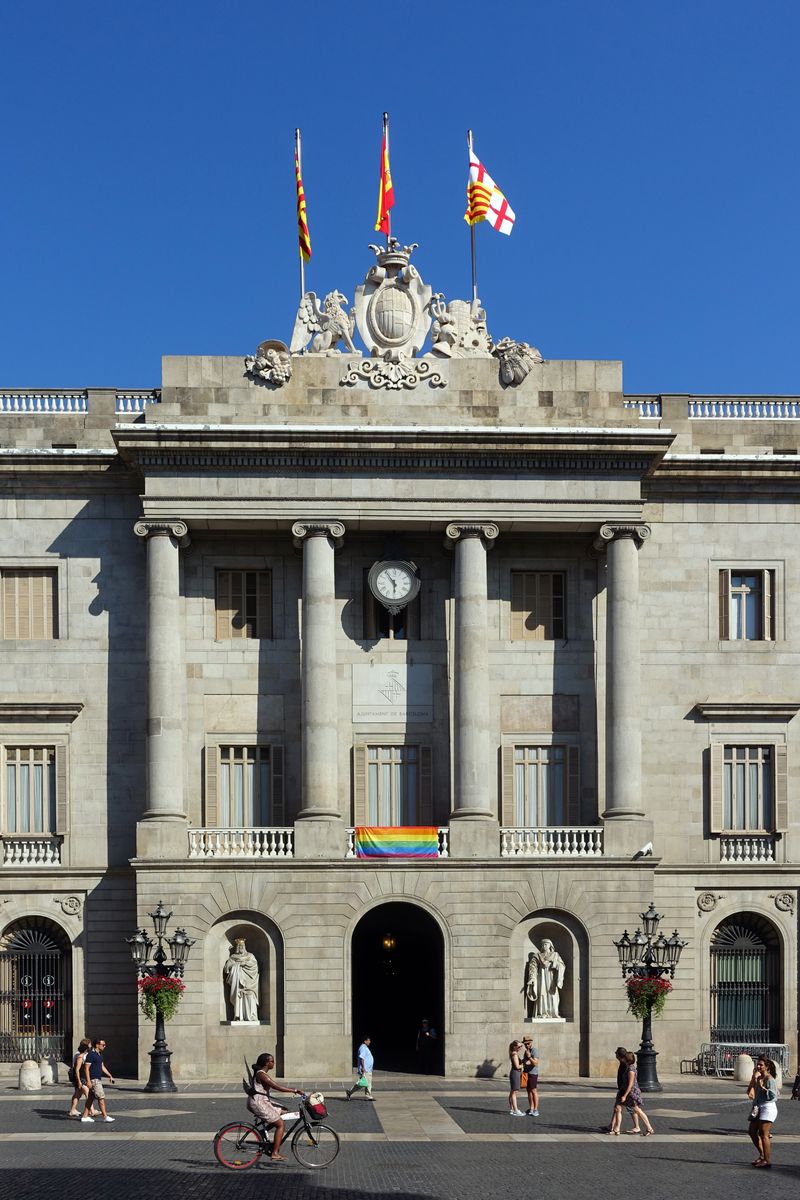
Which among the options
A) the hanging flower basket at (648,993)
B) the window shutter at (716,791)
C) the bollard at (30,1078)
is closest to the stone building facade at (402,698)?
the window shutter at (716,791)

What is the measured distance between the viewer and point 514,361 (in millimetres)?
52062

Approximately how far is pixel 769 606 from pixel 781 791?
5562mm

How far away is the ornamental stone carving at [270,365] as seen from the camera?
51719mm

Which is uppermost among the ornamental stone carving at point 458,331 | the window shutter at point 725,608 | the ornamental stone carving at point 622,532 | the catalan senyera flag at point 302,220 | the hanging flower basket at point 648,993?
the catalan senyera flag at point 302,220

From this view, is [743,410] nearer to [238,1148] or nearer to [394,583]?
[394,583]

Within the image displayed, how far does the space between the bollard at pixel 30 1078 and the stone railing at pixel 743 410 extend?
27025mm

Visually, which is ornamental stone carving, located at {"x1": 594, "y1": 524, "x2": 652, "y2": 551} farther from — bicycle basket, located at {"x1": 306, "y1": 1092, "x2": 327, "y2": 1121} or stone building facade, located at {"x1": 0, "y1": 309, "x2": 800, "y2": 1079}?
bicycle basket, located at {"x1": 306, "y1": 1092, "x2": 327, "y2": 1121}

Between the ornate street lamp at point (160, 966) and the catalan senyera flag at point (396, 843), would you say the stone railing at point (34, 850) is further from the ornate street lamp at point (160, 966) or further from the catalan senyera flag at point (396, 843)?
the catalan senyera flag at point (396, 843)

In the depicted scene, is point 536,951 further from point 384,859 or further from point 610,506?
point 610,506

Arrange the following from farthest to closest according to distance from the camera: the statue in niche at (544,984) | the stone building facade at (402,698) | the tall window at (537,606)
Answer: the tall window at (537,606)
the statue in niche at (544,984)
the stone building facade at (402,698)

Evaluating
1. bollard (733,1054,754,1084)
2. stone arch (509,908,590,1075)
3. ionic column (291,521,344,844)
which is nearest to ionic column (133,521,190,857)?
ionic column (291,521,344,844)

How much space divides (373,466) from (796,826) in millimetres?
16446

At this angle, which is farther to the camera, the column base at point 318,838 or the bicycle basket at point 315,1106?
the column base at point 318,838

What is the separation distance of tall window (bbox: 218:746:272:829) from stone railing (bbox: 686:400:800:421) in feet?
55.3
